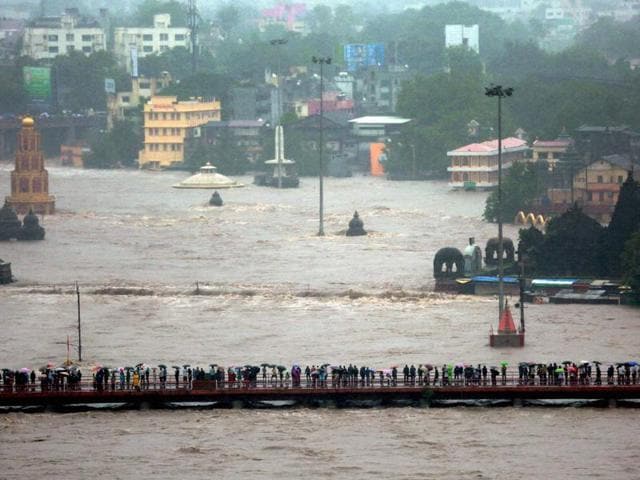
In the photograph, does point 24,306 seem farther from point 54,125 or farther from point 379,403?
point 54,125

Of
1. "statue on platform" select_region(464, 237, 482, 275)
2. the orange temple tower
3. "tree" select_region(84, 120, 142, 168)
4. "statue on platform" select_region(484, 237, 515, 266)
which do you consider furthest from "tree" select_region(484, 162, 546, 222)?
"tree" select_region(84, 120, 142, 168)

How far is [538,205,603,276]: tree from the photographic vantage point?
199ft

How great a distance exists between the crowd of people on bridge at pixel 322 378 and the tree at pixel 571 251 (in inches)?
589

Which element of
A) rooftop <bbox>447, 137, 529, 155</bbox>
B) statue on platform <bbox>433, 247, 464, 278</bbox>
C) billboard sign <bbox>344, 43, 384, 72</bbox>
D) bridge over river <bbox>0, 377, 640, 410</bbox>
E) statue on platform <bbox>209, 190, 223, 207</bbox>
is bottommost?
bridge over river <bbox>0, 377, 640, 410</bbox>

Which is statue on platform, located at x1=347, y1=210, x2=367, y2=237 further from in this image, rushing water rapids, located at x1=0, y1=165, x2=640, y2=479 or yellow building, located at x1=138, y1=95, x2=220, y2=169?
yellow building, located at x1=138, y1=95, x2=220, y2=169

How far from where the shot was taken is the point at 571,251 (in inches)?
2398

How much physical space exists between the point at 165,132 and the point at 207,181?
15844 mm

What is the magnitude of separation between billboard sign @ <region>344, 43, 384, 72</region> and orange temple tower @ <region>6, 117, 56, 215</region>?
171ft

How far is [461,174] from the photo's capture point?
97.2 meters

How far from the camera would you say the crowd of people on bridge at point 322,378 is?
44.9m

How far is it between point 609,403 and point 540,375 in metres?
1.45

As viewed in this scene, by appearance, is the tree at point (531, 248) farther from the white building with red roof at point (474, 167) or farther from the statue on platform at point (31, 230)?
the white building with red roof at point (474, 167)

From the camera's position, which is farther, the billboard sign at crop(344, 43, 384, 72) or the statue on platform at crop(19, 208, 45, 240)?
the billboard sign at crop(344, 43, 384, 72)

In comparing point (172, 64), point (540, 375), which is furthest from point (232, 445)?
point (172, 64)
